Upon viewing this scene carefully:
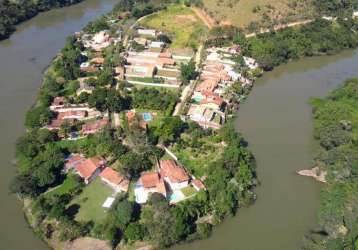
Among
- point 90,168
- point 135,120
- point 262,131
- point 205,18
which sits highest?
point 205,18

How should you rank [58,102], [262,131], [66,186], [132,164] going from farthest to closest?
1. [58,102]
2. [262,131]
3. [132,164]
4. [66,186]

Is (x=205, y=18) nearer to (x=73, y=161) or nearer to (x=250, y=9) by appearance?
(x=250, y=9)

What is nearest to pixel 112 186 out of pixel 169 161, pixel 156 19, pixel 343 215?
pixel 169 161

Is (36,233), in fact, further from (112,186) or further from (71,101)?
(71,101)

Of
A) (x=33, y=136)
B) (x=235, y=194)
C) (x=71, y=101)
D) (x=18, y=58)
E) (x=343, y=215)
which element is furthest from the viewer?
(x=18, y=58)

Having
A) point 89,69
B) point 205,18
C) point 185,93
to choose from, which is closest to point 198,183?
point 185,93

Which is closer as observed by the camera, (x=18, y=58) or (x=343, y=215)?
(x=343, y=215)
